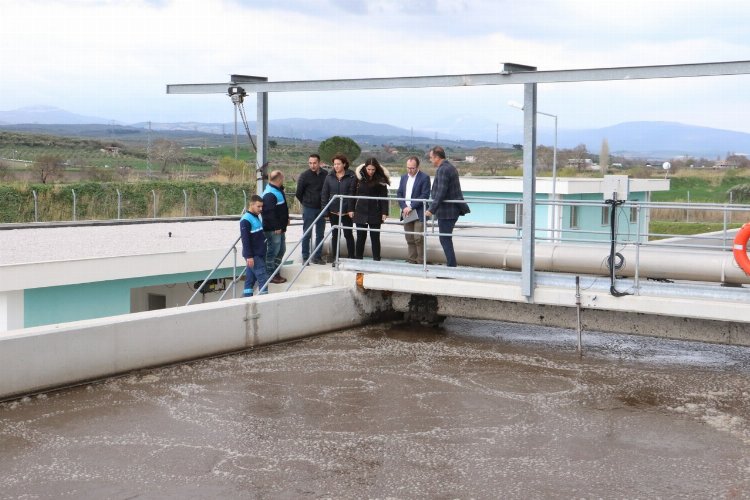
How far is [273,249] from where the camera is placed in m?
13.6

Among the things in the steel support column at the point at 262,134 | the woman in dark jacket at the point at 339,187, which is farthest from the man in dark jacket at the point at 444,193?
the steel support column at the point at 262,134

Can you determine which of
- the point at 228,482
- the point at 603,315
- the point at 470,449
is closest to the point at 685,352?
the point at 603,315

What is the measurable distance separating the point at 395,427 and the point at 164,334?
3.24m

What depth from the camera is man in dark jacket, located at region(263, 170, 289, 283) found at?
43.1ft

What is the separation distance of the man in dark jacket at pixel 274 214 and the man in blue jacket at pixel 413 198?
162 cm

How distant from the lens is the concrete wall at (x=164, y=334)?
31.2 ft

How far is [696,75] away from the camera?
10703 millimetres

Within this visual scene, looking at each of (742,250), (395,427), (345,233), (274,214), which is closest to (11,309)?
(274,214)

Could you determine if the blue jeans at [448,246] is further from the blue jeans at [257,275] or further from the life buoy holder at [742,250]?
the life buoy holder at [742,250]

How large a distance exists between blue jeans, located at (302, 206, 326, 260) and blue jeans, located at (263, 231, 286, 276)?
40 cm

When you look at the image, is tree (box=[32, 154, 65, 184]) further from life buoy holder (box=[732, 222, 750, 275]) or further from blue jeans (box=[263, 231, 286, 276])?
life buoy holder (box=[732, 222, 750, 275])

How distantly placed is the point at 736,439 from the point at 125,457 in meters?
5.34

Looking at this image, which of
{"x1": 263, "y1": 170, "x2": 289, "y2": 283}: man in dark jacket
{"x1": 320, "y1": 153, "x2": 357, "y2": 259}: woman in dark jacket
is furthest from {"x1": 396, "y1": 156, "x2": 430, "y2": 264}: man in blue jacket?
{"x1": 263, "y1": 170, "x2": 289, "y2": 283}: man in dark jacket

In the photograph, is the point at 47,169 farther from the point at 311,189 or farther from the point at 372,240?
the point at 372,240
